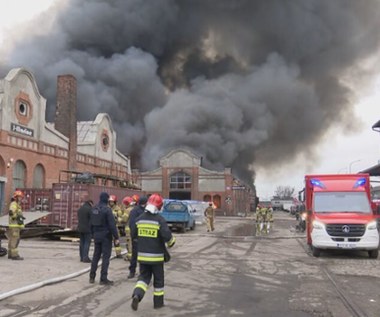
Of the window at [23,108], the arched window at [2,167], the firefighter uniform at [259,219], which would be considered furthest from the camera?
the window at [23,108]

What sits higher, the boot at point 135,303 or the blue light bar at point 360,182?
the blue light bar at point 360,182

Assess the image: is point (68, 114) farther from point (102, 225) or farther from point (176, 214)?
point (102, 225)

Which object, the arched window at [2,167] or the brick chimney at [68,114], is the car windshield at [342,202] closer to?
the arched window at [2,167]

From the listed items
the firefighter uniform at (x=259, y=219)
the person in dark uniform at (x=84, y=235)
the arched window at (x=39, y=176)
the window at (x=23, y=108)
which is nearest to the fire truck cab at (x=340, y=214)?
the person in dark uniform at (x=84, y=235)

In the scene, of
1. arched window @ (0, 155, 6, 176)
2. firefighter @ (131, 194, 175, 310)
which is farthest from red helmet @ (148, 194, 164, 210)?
arched window @ (0, 155, 6, 176)

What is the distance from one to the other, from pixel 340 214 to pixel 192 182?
42.6 meters

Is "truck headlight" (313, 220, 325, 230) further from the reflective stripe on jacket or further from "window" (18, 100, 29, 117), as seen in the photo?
"window" (18, 100, 29, 117)

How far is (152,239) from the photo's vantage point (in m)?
5.70

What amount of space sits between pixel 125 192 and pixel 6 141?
20.1ft

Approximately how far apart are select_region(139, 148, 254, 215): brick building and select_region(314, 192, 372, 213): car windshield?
39.3 meters

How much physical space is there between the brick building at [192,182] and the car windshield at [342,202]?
1546 inches

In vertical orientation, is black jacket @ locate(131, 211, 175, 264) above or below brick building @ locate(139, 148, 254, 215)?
below

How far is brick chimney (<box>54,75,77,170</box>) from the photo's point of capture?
2823 centimetres

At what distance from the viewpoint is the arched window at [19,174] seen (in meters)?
22.8
